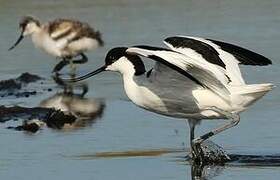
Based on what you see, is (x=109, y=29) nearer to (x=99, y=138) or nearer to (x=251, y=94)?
(x=99, y=138)

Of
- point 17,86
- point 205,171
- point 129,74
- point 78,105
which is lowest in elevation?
point 205,171

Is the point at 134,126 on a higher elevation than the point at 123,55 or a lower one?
lower

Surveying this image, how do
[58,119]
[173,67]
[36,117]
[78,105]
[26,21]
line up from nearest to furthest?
[173,67] → [58,119] → [36,117] → [78,105] → [26,21]

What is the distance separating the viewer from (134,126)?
38.1 feet

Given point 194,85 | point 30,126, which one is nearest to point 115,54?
point 194,85

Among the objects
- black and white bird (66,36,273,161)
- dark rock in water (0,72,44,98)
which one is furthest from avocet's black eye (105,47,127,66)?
dark rock in water (0,72,44,98)

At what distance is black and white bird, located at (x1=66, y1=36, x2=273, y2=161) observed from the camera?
9875 millimetres

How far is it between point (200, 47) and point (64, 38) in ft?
26.1

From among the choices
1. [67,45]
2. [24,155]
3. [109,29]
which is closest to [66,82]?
[67,45]

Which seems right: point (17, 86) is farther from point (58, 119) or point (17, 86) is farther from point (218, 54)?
point (218, 54)

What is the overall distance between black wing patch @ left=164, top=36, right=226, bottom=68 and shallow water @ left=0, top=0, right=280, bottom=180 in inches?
36.4

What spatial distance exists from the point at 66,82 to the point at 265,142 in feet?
17.4

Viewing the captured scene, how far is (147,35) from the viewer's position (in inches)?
701

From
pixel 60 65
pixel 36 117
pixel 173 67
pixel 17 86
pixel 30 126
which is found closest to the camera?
pixel 173 67
